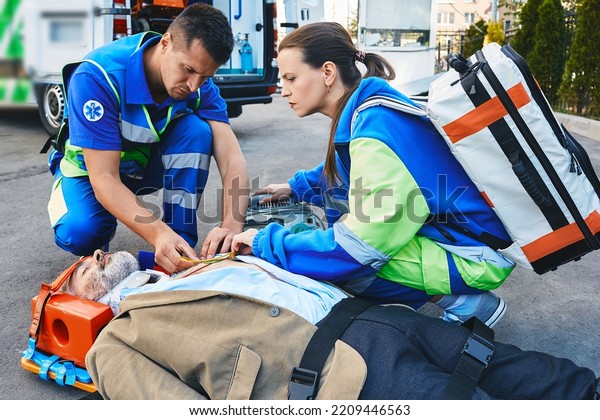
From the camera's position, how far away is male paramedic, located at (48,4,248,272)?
266 centimetres

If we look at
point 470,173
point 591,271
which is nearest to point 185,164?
point 470,173

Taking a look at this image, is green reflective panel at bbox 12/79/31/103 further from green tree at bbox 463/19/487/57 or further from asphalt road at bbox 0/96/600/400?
green tree at bbox 463/19/487/57

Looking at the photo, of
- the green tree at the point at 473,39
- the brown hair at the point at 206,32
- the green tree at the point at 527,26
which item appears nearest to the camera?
the brown hair at the point at 206,32

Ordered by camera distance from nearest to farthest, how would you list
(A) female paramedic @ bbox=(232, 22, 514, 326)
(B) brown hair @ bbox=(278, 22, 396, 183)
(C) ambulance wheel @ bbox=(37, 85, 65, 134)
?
(A) female paramedic @ bbox=(232, 22, 514, 326)
(B) brown hair @ bbox=(278, 22, 396, 183)
(C) ambulance wheel @ bbox=(37, 85, 65, 134)

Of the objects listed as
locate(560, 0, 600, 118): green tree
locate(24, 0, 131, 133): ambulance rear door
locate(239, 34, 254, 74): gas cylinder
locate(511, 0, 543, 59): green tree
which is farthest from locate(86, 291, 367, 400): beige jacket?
locate(511, 0, 543, 59): green tree

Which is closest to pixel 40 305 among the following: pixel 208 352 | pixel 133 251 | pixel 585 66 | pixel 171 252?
pixel 171 252

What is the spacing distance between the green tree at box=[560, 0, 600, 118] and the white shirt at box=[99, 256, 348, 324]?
7265 mm

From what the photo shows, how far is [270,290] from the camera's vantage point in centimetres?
196

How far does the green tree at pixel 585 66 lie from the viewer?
789cm

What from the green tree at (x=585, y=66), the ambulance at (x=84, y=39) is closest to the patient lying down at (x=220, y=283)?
the ambulance at (x=84, y=39)

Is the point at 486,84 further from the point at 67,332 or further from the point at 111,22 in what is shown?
the point at 111,22

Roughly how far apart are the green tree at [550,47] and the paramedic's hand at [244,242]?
8697mm

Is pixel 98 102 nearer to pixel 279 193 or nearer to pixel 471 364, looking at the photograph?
pixel 279 193

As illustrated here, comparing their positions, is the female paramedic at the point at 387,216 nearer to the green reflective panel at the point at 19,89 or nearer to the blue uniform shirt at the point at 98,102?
the blue uniform shirt at the point at 98,102
